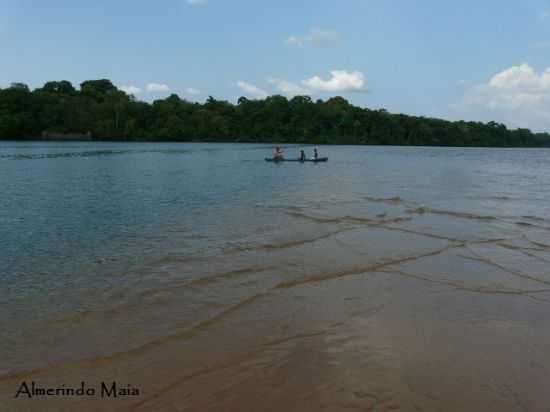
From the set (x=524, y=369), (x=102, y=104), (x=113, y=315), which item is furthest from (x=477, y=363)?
(x=102, y=104)

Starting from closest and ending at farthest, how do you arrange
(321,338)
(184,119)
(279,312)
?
(321,338) < (279,312) < (184,119)

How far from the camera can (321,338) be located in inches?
265

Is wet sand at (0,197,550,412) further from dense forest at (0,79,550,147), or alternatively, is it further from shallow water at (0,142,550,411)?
dense forest at (0,79,550,147)

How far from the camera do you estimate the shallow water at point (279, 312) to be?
5336 mm

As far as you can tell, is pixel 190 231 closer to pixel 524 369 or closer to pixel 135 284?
pixel 135 284

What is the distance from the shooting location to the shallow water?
17.5 feet

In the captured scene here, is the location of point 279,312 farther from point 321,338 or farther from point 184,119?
point 184,119

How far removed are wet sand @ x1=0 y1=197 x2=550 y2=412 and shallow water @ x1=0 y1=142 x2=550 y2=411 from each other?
3cm

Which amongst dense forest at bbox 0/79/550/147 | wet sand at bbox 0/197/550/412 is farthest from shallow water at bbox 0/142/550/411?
dense forest at bbox 0/79/550/147

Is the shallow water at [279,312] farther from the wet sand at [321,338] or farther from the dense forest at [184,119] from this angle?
the dense forest at [184,119]

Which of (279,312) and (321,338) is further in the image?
(279,312)

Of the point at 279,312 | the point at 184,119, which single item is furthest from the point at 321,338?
the point at 184,119

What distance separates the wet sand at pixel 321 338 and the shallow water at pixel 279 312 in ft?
0.09

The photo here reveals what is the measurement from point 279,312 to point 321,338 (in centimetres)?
123
